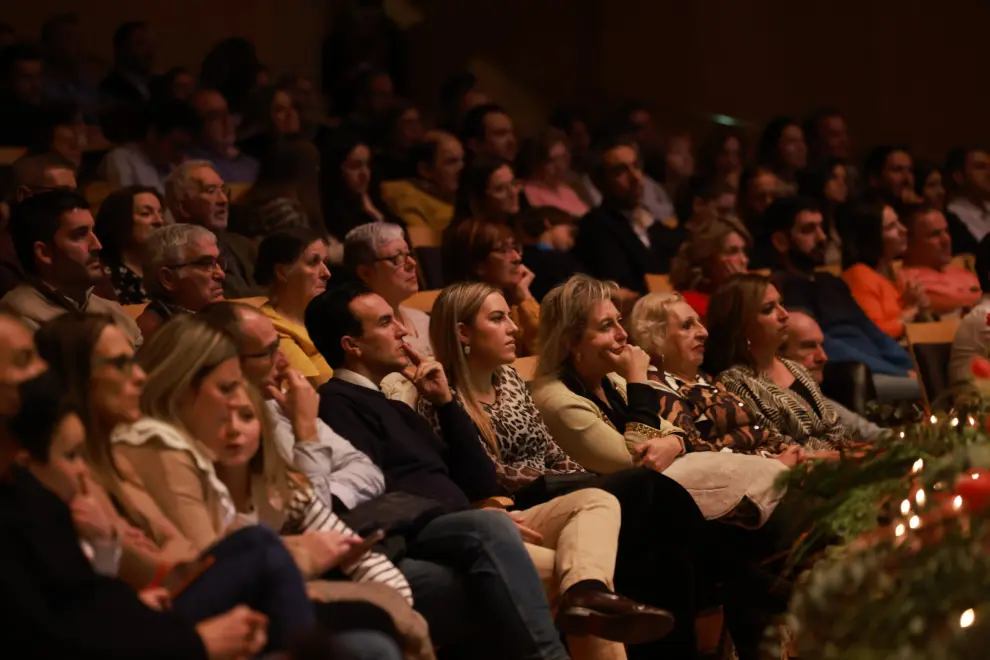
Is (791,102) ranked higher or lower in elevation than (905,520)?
lower

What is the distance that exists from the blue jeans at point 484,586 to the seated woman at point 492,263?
1.63m

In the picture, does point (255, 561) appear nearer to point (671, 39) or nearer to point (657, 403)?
point (657, 403)

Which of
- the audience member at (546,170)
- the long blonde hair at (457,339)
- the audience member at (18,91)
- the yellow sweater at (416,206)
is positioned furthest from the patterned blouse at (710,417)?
the audience member at (18,91)

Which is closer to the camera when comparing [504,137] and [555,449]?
[555,449]

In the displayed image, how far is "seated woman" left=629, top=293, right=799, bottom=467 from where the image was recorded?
3.93m

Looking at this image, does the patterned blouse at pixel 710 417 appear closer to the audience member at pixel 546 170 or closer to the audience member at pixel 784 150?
the audience member at pixel 546 170

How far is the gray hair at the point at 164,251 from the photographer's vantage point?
368 cm

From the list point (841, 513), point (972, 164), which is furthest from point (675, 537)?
point (972, 164)

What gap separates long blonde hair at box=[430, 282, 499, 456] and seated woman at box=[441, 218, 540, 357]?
84cm

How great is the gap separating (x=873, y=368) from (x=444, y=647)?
2.65 meters

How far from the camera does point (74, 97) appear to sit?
6273 millimetres

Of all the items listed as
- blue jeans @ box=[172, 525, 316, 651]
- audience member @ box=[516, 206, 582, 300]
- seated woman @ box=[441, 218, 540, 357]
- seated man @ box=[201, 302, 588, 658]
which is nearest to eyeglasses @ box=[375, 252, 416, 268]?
seated woman @ box=[441, 218, 540, 357]

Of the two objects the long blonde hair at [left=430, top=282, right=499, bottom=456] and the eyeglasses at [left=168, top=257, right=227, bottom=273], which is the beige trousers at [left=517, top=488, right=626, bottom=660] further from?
the eyeglasses at [left=168, top=257, right=227, bottom=273]

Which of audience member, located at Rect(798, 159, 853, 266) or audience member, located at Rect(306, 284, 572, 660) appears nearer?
audience member, located at Rect(306, 284, 572, 660)
